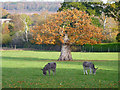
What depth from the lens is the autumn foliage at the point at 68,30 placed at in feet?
105

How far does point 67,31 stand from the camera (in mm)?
32250

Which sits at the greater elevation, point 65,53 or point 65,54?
point 65,53

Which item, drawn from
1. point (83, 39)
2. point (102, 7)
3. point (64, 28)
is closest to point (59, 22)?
point (64, 28)

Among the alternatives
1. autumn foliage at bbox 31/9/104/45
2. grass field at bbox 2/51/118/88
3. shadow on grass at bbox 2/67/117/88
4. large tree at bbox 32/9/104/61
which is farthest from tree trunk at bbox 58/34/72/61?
shadow on grass at bbox 2/67/117/88


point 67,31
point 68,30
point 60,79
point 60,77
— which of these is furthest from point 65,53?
point 60,79

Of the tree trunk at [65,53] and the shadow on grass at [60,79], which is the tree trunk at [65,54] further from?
the shadow on grass at [60,79]

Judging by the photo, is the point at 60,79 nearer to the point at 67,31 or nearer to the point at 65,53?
the point at 67,31

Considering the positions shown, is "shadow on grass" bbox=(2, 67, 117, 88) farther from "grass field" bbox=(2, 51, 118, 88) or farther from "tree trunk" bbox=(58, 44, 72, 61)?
"tree trunk" bbox=(58, 44, 72, 61)

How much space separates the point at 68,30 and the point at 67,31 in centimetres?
24

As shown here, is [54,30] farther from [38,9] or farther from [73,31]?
[38,9]

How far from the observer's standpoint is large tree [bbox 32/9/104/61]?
32.0 meters

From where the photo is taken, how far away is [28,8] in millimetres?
105250

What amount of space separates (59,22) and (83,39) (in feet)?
10.6

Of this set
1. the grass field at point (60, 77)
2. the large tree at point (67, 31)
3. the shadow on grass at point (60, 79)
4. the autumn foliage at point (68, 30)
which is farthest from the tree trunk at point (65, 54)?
the shadow on grass at point (60, 79)
